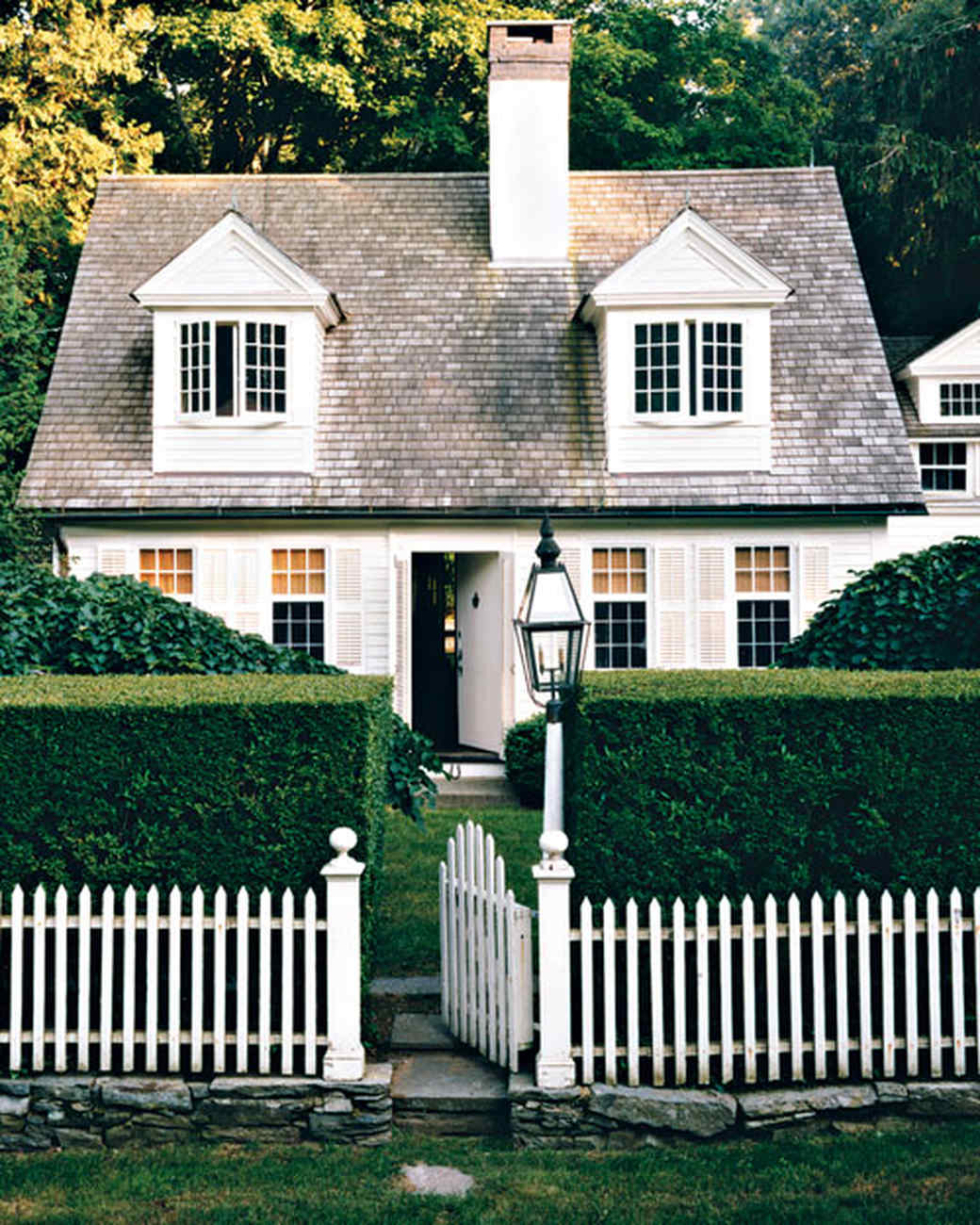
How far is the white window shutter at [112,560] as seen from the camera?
1681cm

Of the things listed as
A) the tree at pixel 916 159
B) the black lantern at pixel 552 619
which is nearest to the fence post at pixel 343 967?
the black lantern at pixel 552 619

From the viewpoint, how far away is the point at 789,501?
16.5 metres

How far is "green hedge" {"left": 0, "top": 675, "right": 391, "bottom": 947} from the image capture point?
6223 millimetres

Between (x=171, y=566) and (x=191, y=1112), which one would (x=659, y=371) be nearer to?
(x=171, y=566)

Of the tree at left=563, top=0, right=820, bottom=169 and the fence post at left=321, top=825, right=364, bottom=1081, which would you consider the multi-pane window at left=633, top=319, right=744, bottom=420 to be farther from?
the fence post at left=321, top=825, right=364, bottom=1081

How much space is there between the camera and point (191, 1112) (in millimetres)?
6070

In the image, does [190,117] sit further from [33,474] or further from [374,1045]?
[374,1045]

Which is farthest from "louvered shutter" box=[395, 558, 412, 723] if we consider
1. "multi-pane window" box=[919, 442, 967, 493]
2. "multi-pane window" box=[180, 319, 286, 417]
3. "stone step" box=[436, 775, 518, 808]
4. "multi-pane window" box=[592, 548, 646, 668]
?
"multi-pane window" box=[919, 442, 967, 493]

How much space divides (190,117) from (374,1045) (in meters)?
25.0

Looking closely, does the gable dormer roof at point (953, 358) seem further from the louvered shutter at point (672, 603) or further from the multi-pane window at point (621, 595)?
the multi-pane window at point (621, 595)

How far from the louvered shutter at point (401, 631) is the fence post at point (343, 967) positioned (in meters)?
10.5

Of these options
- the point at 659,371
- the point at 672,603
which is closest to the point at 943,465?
the point at 659,371

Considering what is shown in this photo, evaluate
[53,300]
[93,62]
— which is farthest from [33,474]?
[93,62]

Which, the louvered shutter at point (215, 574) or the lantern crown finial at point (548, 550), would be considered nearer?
the lantern crown finial at point (548, 550)
